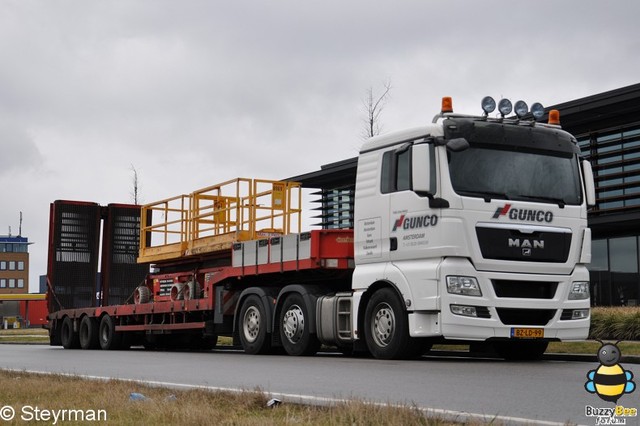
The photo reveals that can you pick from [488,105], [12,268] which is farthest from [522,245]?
[12,268]

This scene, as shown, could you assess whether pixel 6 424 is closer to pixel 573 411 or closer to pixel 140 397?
pixel 140 397

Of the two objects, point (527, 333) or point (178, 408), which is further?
point (527, 333)

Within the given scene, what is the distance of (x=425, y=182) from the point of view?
12766mm

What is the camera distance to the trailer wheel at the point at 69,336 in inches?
952

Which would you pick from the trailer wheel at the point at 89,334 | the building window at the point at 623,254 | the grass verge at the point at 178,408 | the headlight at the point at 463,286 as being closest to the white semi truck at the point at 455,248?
the headlight at the point at 463,286

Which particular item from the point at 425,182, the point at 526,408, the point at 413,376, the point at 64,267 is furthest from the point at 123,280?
the point at 526,408

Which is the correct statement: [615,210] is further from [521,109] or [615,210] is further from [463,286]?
[463,286]

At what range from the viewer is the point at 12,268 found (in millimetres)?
152000

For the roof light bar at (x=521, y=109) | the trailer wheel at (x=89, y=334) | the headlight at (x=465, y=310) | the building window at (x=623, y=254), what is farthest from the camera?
the building window at (x=623, y=254)

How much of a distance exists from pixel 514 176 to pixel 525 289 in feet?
5.20

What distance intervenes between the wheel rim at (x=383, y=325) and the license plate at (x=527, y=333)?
170 cm

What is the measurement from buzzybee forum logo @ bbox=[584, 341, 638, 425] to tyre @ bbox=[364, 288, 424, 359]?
18.3ft

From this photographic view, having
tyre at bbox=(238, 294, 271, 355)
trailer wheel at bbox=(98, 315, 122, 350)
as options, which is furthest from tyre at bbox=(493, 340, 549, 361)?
trailer wheel at bbox=(98, 315, 122, 350)

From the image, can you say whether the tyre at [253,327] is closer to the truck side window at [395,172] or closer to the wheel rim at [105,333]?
the truck side window at [395,172]
